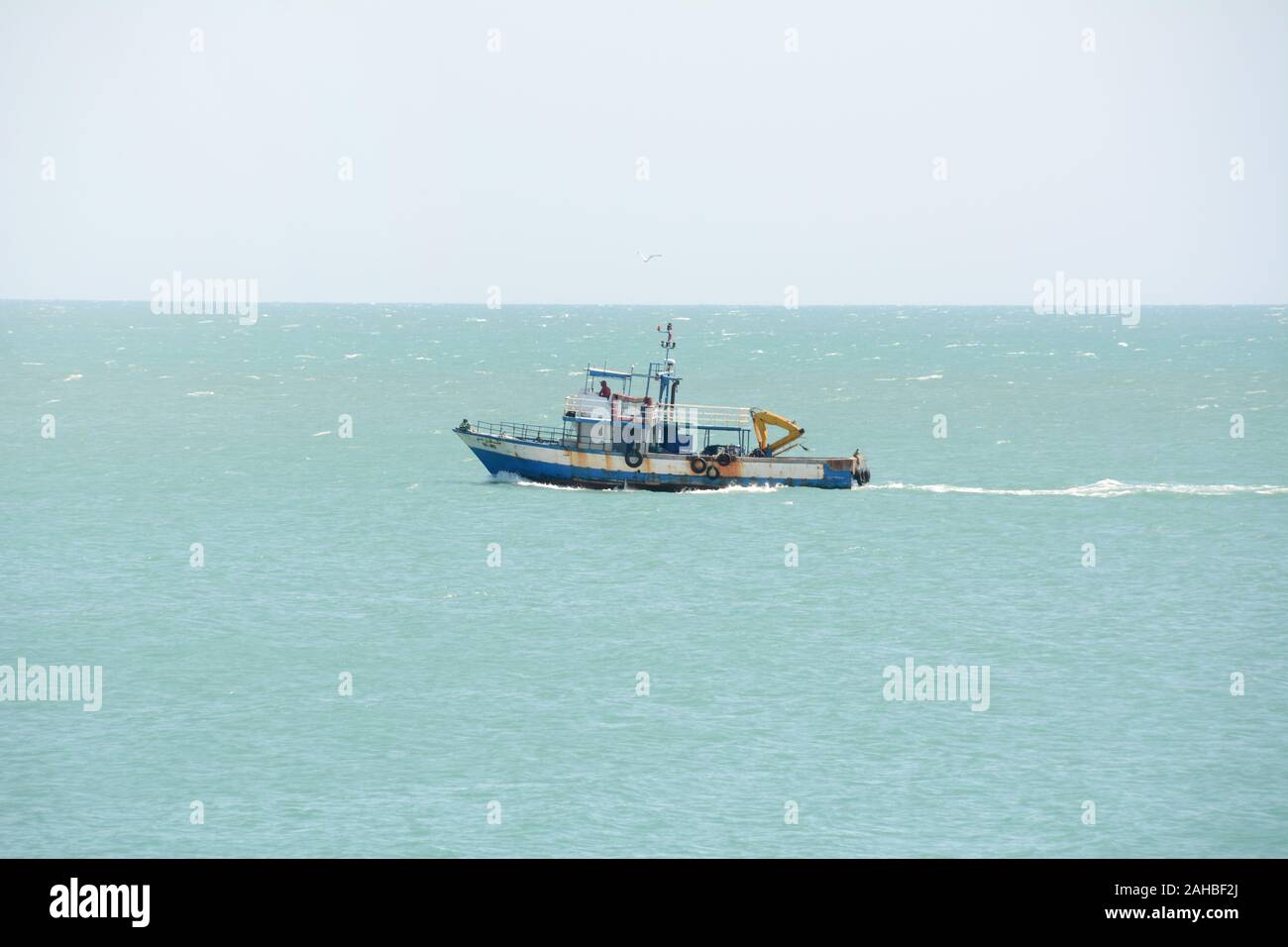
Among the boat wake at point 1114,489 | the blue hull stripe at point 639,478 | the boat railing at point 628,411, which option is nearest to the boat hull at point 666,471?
the blue hull stripe at point 639,478

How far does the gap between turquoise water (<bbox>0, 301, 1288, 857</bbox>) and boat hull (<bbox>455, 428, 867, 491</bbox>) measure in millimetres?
1342

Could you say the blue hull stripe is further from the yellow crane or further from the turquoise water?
the yellow crane

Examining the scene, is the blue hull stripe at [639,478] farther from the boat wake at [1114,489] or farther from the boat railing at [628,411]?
the boat wake at [1114,489]

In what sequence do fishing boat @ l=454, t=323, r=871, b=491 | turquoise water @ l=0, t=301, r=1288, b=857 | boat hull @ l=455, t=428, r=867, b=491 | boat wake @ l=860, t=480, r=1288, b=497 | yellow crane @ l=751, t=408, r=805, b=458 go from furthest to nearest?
boat wake @ l=860, t=480, r=1288, b=497 < boat hull @ l=455, t=428, r=867, b=491 < yellow crane @ l=751, t=408, r=805, b=458 < fishing boat @ l=454, t=323, r=871, b=491 < turquoise water @ l=0, t=301, r=1288, b=857

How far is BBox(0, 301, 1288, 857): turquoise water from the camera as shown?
3534 centimetres

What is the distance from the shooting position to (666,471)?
83.6 metres

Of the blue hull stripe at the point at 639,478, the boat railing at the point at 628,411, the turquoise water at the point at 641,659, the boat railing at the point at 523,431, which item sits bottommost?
the turquoise water at the point at 641,659

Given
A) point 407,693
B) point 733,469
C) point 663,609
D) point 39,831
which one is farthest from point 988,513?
point 39,831

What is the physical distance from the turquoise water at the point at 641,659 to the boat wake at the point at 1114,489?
440mm

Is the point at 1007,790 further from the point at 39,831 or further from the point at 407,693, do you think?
the point at 39,831

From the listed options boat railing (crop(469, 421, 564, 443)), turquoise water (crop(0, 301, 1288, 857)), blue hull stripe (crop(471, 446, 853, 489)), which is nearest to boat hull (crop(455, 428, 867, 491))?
blue hull stripe (crop(471, 446, 853, 489))

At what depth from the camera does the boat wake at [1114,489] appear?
279 ft

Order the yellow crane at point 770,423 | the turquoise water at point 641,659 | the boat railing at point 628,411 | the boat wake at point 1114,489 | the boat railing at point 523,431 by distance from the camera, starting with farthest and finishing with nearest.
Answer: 1. the boat railing at point 523,431
2. the boat wake at point 1114,489
3. the yellow crane at point 770,423
4. the boat railing at point 628,411
5. the turquoise water at point 641,659

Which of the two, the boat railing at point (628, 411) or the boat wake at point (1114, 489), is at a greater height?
the boat railing at point (628, 411)
